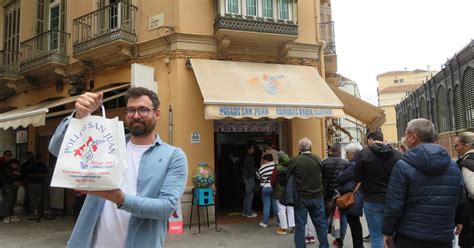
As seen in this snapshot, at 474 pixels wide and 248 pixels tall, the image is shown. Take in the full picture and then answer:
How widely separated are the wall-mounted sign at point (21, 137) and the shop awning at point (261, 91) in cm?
788

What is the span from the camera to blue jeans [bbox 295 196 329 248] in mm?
6324

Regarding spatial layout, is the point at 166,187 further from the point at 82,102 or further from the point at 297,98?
the point at 297,98

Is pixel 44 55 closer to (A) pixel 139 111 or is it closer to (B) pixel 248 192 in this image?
(B) pixel 248 192

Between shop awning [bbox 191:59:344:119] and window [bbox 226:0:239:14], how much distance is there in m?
1.28

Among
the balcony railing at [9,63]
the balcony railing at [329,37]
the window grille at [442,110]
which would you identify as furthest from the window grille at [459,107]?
the balcony railing at [9,63]

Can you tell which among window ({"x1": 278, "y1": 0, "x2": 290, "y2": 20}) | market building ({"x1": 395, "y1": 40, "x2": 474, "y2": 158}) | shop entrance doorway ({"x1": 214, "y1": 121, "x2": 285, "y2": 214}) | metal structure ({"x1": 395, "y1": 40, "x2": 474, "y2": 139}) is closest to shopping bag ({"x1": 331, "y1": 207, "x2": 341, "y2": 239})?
shop entrance doorway ({"x1": 214, "y1": 121, "x2": 285, "y2": 214})

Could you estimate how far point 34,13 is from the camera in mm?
12812

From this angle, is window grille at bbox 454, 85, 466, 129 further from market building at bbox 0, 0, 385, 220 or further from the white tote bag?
the white tote bag

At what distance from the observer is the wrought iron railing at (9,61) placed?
12969mm

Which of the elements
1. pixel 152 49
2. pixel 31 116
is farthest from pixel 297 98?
pixel 31 116

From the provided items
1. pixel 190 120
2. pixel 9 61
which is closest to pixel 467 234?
pixel 190 120

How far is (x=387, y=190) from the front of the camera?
362 centimetres

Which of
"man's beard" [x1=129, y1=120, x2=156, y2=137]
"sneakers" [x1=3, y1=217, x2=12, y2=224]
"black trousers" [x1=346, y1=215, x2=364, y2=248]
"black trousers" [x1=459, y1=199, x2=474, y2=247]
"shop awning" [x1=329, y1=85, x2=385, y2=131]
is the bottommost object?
"sneakers" [x1=3, y1=217, x2=12, y2=224]

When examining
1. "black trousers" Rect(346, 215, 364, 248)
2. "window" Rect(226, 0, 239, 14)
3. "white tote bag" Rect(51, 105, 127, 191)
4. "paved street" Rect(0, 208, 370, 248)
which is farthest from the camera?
"window" Rect(226, 0, 239, 14)
